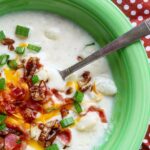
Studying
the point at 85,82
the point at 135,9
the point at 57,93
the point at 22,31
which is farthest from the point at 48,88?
the point at 135,9

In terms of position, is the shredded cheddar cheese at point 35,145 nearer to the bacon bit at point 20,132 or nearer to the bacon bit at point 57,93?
the bacon bit at point 20,132

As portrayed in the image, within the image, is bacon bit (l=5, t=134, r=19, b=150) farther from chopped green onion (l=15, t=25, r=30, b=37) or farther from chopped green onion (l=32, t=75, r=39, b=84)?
chopped green onion (l=15, t=25, r=30, b=37)

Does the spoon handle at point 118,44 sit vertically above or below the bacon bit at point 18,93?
above

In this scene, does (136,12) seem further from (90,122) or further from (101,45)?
(90,122)

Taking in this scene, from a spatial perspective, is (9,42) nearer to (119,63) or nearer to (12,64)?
(12,64)

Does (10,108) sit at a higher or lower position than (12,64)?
lower

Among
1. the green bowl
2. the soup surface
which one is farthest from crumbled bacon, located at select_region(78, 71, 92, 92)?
the green bowl

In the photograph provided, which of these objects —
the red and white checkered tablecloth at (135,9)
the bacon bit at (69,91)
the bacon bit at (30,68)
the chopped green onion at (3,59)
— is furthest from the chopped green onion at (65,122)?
the red and white checkered tablecloth at (135,9)
